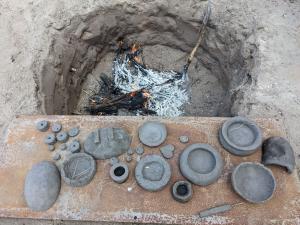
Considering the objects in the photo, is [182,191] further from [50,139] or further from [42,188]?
[50,139]

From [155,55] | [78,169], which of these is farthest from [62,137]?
[155,55]

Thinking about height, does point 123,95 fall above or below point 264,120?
below

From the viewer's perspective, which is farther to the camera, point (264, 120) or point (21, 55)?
point (21, 55)

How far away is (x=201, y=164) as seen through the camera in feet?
7.88

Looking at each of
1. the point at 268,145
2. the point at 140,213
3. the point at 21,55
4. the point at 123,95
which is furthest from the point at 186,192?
the point at 21,55

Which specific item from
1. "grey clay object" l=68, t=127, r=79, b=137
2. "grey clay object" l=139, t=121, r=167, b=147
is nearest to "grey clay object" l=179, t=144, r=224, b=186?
"grey clay object" l=139, t=121, r=167, b=147

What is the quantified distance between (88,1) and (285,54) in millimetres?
2536

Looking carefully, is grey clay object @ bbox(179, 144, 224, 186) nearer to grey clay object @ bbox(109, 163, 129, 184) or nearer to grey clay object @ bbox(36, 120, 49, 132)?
grey clay object @ bbox(109, 163, 129, 184)

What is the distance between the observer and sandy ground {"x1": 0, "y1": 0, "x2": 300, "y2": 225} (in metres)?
3.06

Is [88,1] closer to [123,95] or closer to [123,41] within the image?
[123,41]

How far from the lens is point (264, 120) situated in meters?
2.65

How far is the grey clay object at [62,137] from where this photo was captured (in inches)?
101

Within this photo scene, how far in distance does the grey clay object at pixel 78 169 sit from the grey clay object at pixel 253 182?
3.76 feet

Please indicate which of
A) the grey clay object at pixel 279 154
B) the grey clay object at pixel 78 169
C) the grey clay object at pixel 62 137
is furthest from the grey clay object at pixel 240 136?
the grey clay object at pixel 62 137
